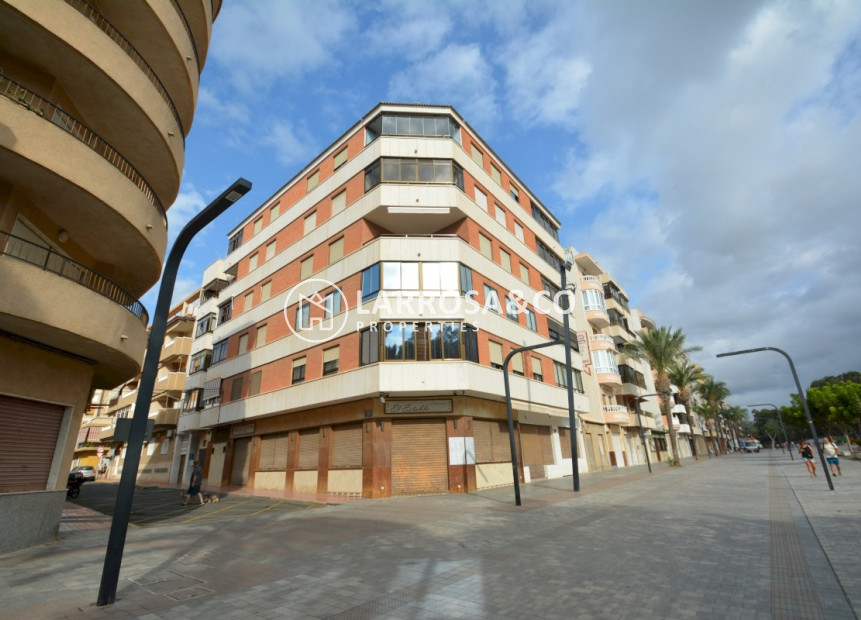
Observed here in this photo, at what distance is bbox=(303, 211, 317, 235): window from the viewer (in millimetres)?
24969

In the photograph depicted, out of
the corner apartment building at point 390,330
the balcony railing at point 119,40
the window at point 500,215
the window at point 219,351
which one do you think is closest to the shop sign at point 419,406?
the corner apartment building at point 390,330

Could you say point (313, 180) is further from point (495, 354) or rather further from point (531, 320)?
point (531, 320)

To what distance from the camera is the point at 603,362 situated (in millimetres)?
36344

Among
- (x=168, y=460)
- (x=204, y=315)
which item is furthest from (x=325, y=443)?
(x=168, y=460)

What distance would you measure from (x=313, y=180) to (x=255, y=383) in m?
13.0

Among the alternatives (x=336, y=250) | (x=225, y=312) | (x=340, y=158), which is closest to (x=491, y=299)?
(x=336, y=250)

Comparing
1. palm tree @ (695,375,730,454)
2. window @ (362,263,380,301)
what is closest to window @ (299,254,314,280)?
window @ (362,263,380,301)

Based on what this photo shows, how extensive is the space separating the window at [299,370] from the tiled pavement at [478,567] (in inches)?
401

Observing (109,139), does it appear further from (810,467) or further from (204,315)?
(810,467)

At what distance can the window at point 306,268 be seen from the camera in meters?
23.9

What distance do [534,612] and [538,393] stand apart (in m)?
19.4

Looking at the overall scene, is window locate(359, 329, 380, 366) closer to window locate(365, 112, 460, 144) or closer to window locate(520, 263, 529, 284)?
window locate(365, 112, 460, 144)

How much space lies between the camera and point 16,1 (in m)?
8.12

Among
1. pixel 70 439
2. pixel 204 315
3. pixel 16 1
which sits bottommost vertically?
pixel 70 439
